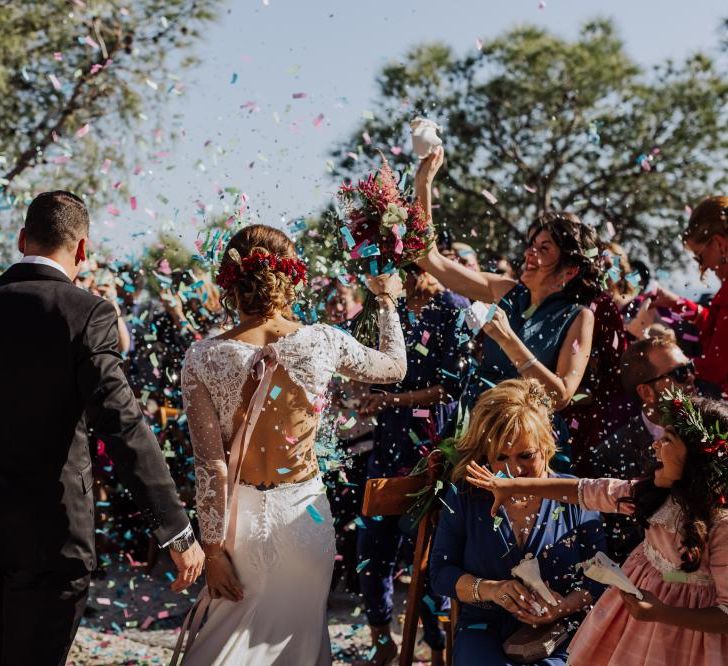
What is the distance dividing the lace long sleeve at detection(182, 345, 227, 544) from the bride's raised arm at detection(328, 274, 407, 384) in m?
0.51

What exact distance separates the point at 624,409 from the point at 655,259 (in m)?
21.5

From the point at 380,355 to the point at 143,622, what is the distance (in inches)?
133

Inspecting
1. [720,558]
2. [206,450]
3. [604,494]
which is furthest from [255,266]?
[720,558]

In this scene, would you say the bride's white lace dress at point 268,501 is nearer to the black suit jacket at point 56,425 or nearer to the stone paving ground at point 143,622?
the black suit jacket at point 56,425

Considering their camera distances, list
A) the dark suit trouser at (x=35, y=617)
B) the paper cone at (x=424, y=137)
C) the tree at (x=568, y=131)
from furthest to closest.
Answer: the tree at (x=568, y=131) → the paper cone at (x=424, y=137) → the dark suit trouser at (x=35, y=617)

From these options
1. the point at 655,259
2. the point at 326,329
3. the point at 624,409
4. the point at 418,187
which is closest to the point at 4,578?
the point at 326,329

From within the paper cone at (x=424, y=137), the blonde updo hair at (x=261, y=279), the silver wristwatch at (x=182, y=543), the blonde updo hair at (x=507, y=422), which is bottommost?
the silver wristwatch at (x=182, y=543)

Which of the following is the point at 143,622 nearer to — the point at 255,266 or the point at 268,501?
the point at 268,501

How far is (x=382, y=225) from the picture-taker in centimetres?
414

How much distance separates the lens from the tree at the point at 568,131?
25969 millimetres

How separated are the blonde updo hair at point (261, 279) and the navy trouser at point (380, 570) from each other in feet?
6.20

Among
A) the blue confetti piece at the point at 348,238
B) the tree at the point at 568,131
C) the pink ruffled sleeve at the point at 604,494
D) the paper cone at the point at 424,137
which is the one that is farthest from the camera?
the tree at the point at 568,131

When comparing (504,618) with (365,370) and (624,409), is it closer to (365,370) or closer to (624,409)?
(365,370)

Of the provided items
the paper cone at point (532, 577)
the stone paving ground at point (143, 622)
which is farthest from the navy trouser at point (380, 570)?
the paper cone at point (532, 577)
